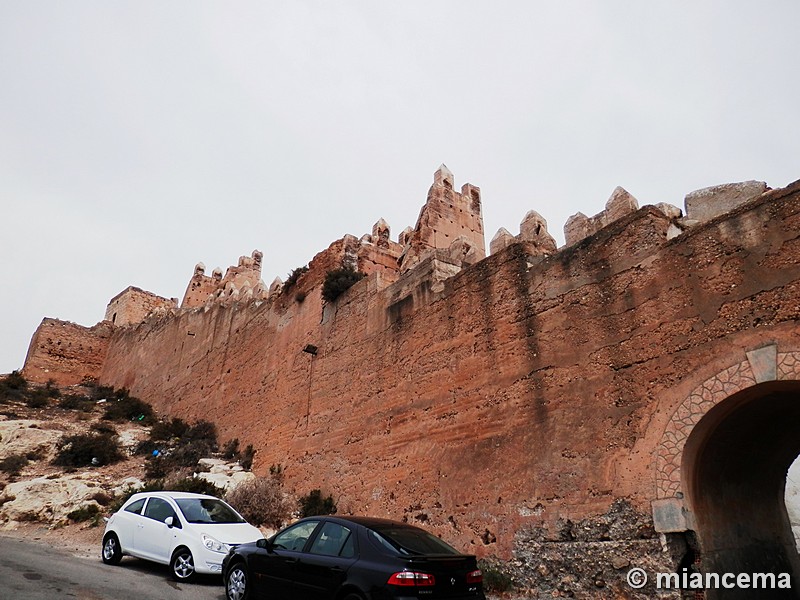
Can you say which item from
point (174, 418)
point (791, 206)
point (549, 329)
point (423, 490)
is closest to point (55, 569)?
point (423, 490)

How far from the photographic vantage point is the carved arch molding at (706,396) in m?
5.09

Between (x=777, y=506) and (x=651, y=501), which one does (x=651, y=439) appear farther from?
(x=777, y=506)

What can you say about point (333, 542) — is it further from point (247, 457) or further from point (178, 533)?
point (247, 457)

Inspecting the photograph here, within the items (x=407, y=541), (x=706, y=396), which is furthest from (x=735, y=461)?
(x=407, y=541)

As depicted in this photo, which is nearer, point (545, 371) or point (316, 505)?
point (545, 371)

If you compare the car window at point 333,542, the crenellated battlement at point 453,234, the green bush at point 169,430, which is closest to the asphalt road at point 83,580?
the car window at point 333,542

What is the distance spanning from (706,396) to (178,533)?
6.62 meters

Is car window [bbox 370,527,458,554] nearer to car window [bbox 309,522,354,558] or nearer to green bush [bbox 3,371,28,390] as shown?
car window [bbox 309,522,354,558]

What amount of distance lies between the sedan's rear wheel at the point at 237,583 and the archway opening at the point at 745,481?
14.7ft

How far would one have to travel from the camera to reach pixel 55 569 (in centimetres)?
698

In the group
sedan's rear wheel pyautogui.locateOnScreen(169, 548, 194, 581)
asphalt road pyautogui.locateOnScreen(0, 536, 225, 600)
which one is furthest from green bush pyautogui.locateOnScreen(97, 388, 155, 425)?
sedan's rear wheel pyautogui.locateOnScreen(169, 548, 194, 581)

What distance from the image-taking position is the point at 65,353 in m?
28.2

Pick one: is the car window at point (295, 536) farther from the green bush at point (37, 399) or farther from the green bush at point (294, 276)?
the green bush at point (37, 399)

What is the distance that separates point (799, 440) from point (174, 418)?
60.1 feet
